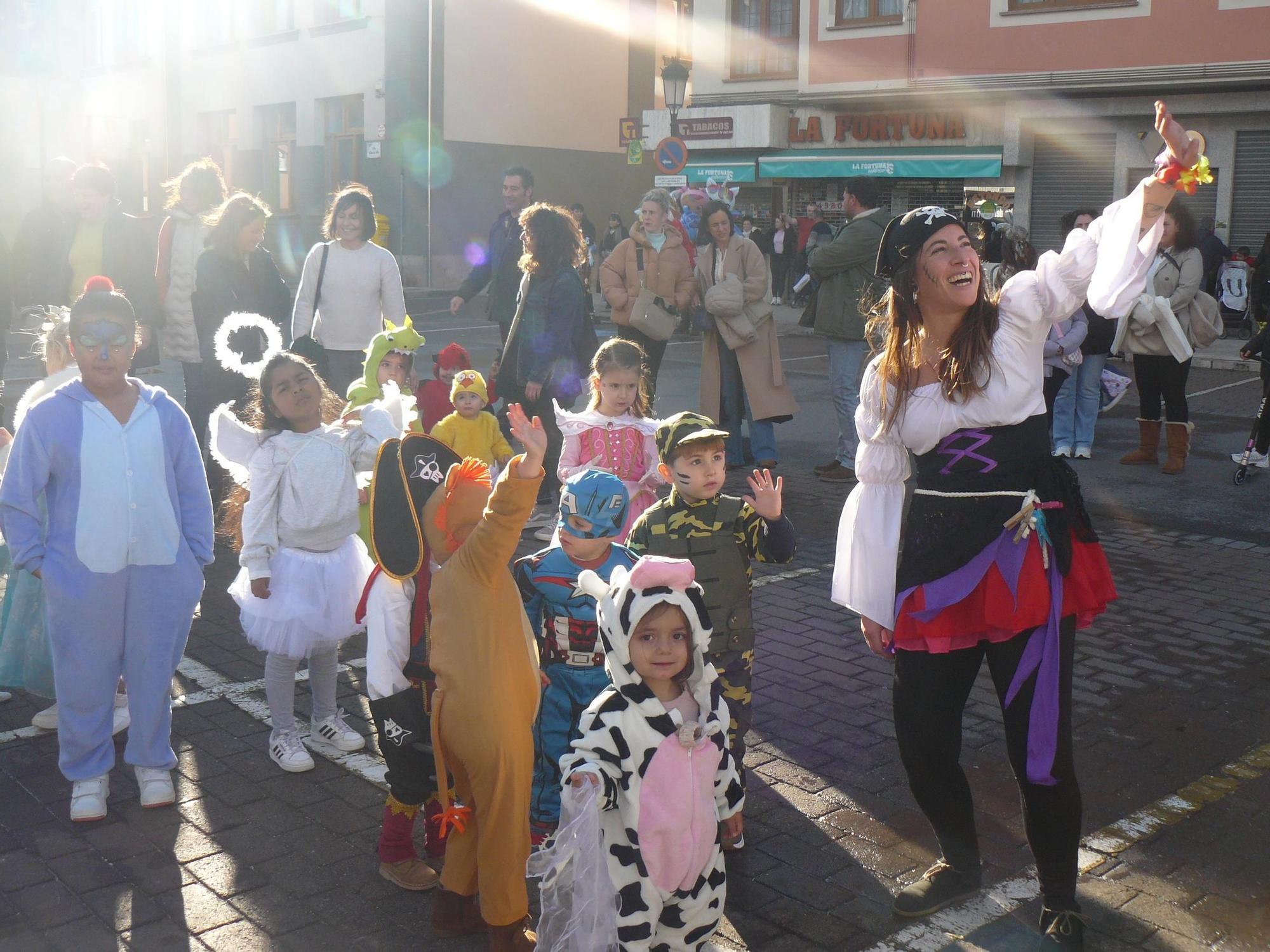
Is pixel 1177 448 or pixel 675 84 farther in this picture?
pixel 675 84

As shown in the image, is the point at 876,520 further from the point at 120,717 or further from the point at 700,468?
the point at 120,717

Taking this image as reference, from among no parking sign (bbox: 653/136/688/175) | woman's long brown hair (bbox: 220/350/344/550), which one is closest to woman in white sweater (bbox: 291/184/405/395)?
woman's long brown hair (bbox: 220/350/344/550)

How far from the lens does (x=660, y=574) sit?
3.33m

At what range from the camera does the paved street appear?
3.78 metres

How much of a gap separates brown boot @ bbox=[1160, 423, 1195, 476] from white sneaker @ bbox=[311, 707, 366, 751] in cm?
797

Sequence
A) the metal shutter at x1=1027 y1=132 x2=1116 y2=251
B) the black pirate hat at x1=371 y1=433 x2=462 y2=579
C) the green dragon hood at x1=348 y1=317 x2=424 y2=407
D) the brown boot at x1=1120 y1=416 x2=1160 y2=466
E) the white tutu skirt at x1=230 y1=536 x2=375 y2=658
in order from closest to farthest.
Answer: the black pirate hat at x1=371 y1=433 x2=462 y2=579 < the white tutu skirt at x1=230 y1=536 x2=375 y2=658 < the green dragon hood at x1=348 y1=317 x2=424 y2=407 < the brown boot at x1=1120 y1=416 x2=1160 y2=466 < the metal shutter at x1=1027 y1=132 x2=1116 y2=251

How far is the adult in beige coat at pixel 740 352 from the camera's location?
10.2 m

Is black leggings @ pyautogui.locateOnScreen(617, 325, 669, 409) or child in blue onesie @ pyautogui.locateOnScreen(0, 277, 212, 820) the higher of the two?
black leggings @ pyautogui.locateOnScreen(617, 325, 669, 409)

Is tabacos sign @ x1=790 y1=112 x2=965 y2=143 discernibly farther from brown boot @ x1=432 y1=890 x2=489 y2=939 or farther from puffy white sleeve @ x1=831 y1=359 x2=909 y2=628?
brown boot @ x1=432 y1=890 x2=489 y2=939

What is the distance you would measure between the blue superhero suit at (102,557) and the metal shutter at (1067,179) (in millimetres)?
21317

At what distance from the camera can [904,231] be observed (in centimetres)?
370

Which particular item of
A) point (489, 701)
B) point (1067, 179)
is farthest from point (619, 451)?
point (1067, 179)

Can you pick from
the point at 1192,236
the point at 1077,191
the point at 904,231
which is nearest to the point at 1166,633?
the point at 904,231

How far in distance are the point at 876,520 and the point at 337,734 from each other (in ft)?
7.93
